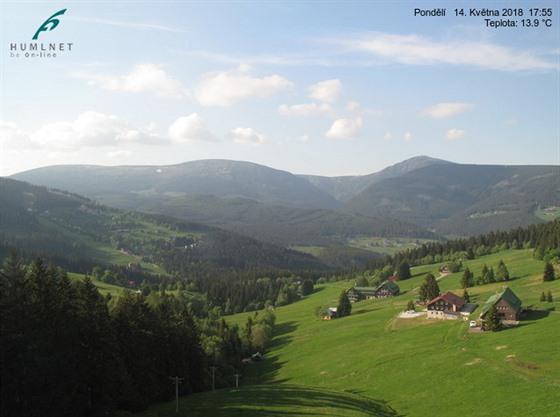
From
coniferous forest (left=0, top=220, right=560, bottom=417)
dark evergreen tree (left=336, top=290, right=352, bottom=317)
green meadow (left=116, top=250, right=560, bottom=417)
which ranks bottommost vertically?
dark evergreen tree (left=336, top=290, right=352, bottom=317)

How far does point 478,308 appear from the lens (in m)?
103

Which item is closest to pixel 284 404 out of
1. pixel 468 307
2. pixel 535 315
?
pixel 535 315

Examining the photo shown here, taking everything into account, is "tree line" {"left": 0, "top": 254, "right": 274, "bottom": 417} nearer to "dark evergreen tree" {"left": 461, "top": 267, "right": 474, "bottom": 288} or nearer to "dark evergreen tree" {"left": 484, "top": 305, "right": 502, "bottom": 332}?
"dark evergreen tree" {"left": 484, "top": 305, "right": 502, "bottom": 332}

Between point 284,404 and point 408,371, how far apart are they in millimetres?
26657

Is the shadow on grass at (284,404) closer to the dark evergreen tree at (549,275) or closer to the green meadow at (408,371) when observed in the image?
the green meadow at (408,371)

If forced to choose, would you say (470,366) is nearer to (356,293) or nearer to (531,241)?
(356,293)

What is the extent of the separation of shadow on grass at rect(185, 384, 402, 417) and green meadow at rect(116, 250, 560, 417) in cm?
13

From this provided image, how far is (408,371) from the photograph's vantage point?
238 feet

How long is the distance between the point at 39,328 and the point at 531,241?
658 feet

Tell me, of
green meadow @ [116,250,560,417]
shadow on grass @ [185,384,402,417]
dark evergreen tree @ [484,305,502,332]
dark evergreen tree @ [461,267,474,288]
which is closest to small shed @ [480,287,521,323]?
dark evergreen tree @ [484,305,502,332]

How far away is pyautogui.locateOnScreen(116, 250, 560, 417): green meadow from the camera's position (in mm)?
53250

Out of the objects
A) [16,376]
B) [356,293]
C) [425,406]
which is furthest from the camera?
[356,293]

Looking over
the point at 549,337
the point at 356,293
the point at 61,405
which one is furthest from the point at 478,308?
the point at 61,405

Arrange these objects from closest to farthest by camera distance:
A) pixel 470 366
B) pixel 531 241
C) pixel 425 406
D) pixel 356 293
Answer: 1. pixel 425 406
2. pixel 470 366
3. pixel 356 293
4. pixel 531 241
